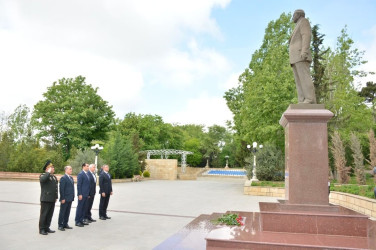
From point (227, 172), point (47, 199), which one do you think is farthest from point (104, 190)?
point (227, 172)

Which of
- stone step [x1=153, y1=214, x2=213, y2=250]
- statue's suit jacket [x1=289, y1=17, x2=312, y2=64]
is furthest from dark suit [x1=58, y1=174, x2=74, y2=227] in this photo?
statue's suit jacket [x1=289, y1=17, x2=312, y2=64]

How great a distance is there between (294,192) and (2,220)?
25.0ft

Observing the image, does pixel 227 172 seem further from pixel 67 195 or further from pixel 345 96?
pixel 67 195

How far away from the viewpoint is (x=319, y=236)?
5.35m

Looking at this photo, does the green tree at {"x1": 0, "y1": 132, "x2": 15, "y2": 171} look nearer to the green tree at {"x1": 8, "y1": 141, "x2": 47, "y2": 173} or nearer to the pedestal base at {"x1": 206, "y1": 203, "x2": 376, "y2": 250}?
the green tree at {"x1": 8, "y1": 141, "x2": 47, "y2": 173}

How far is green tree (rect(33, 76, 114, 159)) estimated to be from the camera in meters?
35.6

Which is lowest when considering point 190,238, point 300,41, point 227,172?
point 190,238

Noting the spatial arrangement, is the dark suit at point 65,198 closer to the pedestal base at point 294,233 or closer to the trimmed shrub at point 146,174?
the pedestal base at point 294,233

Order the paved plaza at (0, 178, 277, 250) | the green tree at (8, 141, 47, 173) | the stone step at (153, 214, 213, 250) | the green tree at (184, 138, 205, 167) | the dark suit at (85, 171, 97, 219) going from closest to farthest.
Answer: the stone step at (153, 214, 213, 250) < the paved plaza at (0, 178, 277, 250) < the dark suit at (85, 171, 97, 219) < the green tree at (8, 141, 47, 173) < the green tree at (184, 138, 205, 167)

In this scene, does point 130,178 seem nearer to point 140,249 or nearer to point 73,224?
point 73,224

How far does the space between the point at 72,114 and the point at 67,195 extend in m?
30.5

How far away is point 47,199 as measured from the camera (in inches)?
278

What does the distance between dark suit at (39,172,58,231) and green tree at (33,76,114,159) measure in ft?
96.8

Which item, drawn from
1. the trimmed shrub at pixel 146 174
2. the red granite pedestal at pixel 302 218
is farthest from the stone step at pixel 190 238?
the trimmed shrub at pixel 146 174
